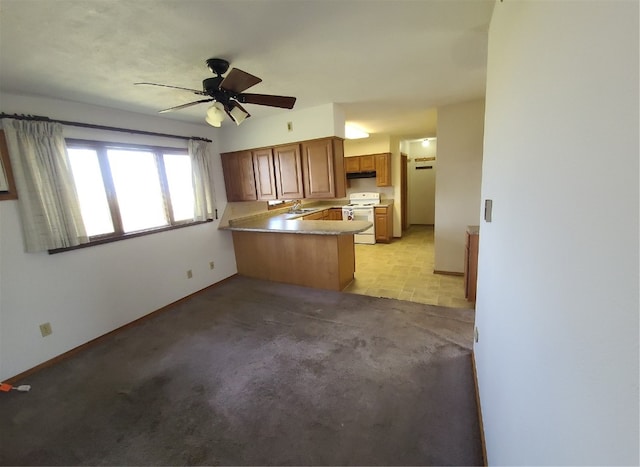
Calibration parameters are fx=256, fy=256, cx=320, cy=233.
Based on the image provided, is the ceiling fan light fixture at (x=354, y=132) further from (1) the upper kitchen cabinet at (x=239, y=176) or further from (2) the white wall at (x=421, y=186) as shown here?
(2) the white wall at (x=421, y=186)

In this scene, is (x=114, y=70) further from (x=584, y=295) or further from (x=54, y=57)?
(x=584, y=295)

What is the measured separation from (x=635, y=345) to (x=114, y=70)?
3048 millimetres

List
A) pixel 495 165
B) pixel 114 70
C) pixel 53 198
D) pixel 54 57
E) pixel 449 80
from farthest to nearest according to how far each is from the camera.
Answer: pixel 449 80 < pixel 53 198 < pixel 114 70 < pixel 54 57 < pixel 495 165

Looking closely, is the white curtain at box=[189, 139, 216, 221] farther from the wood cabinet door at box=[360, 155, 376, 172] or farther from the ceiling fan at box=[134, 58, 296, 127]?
the wood cabinet door at box=[360, 155, 376, 172]

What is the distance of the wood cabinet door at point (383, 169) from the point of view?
19.4ft

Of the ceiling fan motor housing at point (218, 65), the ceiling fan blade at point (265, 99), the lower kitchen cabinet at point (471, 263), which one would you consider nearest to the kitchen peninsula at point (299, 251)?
the lower kitchen cabinet at point (471, 263)

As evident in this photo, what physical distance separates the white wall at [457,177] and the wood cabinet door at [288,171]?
81.9 inches

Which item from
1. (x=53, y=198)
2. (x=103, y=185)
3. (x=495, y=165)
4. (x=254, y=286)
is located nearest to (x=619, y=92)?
(x=495, y=165)

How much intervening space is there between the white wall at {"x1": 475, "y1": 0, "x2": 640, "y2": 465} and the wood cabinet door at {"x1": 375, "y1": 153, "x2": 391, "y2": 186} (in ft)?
16.3

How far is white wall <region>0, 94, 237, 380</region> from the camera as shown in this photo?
226cm

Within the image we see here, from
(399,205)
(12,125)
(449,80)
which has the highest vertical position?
(449,80)

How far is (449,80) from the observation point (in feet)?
8.71

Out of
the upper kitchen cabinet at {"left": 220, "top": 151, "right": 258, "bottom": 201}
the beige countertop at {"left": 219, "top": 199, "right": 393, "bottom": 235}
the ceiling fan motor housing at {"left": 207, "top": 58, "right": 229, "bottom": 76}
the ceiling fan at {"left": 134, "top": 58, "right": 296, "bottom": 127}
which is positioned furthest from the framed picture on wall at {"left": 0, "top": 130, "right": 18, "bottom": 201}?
the upper kitchen cabinet at {"left": 220, "top": 151, "right": 258, "bottom": 201}

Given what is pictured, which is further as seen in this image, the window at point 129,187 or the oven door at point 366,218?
the oven door at point 366,218
